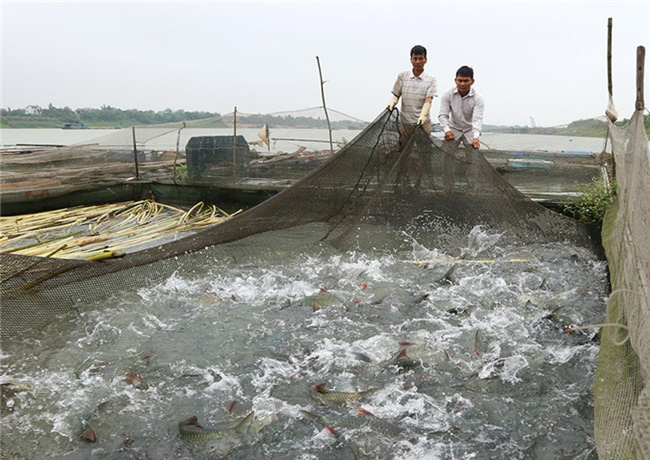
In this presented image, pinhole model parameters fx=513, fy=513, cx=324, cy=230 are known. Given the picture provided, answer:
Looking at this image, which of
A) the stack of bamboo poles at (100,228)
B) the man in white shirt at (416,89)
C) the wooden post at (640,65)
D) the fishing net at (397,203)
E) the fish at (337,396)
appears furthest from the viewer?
the man in white shirt at (416,89)

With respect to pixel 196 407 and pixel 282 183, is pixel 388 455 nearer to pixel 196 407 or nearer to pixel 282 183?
pixel 196 407

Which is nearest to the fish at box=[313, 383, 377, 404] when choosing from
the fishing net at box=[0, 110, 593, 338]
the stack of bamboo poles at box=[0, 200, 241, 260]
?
the fishing net at box=[0, 110, 593, 338]

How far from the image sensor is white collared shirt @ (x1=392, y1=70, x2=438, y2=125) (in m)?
5.87

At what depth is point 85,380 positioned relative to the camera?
3109 millimetres

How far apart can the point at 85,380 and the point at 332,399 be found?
1508mm

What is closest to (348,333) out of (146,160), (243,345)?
(243,345)

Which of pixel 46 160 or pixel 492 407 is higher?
pixel 46 160

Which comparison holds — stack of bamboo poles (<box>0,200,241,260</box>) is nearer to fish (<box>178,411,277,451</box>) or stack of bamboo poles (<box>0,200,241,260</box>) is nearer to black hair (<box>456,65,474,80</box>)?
fish (<box>178,411,277,451</box>)

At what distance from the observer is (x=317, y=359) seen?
11.1 ft

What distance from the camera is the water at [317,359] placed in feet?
8.55

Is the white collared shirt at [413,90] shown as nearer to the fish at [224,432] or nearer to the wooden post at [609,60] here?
the wooden post at [609,60]

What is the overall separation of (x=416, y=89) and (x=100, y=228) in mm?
4372

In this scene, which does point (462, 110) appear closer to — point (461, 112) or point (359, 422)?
point (461, 112)

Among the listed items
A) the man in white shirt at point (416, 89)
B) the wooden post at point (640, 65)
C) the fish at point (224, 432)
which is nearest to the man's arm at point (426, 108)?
the man in white shirt at point (416, 89)
